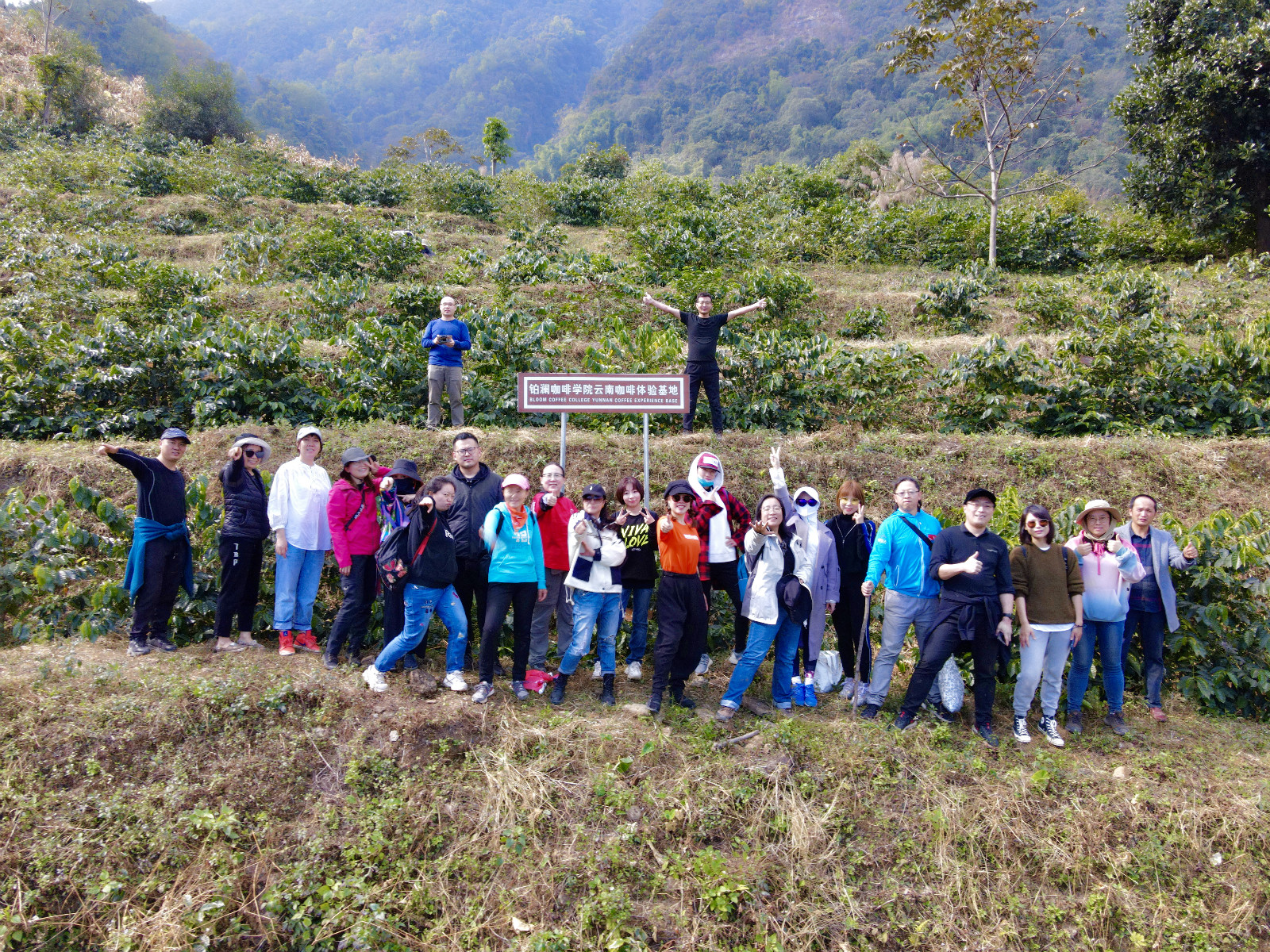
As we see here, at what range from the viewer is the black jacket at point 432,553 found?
14.5ft

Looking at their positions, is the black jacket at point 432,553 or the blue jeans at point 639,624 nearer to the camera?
the black jacket at point 432,553

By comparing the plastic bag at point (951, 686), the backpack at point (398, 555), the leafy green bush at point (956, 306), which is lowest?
the plastic bag at point (951, 686)

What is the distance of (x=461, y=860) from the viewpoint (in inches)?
150

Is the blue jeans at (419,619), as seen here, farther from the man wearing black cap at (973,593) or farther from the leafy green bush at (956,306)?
the leafy green bush at (956,306)

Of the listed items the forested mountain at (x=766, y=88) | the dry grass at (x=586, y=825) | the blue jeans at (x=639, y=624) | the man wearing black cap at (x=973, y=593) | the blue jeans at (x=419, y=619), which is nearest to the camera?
the dry grass at (x=586, y=825)

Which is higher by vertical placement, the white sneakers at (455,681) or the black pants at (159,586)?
the black pants at (159,586)

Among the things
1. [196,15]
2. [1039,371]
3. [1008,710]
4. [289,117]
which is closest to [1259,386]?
Result: [1039,371]

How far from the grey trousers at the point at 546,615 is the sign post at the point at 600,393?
1.14 meters

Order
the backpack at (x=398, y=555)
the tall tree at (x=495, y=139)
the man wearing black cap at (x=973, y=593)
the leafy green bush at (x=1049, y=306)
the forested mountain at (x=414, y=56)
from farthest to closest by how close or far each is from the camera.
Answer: the forested mountain at (x=414, y=56) → the tall tree at (x=495, y=139) → the leafy green bush at (x=1049, y=306) → the backpack at (x=398, y=555) → the man wearing black cap at (x=973, y=593)

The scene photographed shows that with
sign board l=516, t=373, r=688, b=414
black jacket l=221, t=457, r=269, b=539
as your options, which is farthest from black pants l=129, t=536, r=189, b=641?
sign board l=516, t=373, r=688, b=414

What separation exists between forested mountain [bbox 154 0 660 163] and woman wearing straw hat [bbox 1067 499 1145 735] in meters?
78.7

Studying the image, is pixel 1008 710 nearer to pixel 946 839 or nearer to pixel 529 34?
pixel 946 839

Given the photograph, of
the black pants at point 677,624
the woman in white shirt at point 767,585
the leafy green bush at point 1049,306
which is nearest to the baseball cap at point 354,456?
the black pants at point 677,624

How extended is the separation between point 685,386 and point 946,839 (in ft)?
11.7
